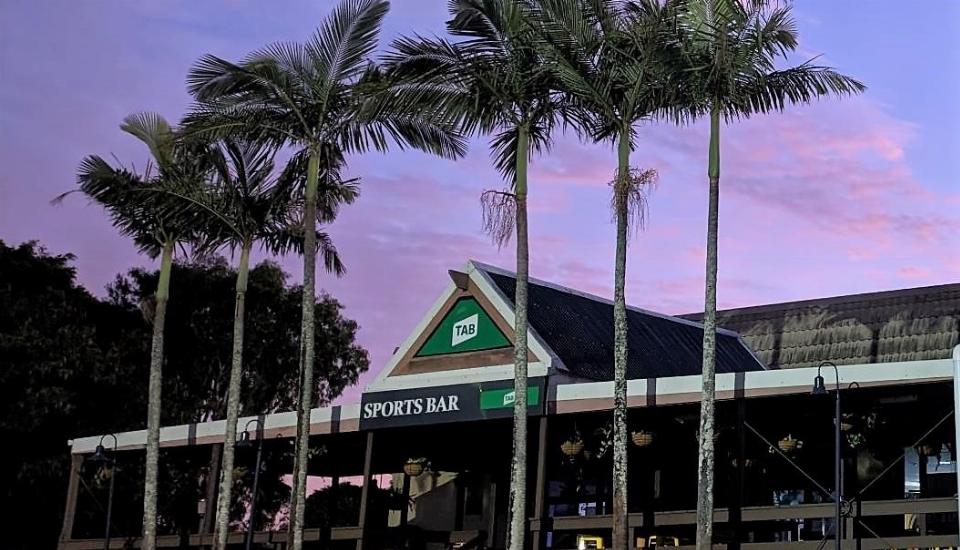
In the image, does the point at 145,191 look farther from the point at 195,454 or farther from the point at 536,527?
the point at 536,527

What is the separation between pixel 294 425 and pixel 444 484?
8.83 meters

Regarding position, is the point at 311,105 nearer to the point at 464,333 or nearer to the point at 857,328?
the point at 464,333

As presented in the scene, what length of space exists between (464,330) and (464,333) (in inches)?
2.7

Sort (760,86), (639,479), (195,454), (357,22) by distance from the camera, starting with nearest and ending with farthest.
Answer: (760,86) < (357,22) < (639,479) < (195,454)

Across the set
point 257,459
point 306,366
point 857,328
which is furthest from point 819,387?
point 857,328

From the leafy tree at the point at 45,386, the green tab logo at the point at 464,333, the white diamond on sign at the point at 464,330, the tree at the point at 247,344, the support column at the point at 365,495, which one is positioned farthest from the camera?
the tree at the point at 247,344

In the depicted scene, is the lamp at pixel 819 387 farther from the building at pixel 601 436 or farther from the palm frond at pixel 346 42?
the palm frond at pixel 346 42

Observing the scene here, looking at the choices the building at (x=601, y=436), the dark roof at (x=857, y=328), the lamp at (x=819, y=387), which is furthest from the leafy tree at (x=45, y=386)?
the lamp at (x=819, y=387)

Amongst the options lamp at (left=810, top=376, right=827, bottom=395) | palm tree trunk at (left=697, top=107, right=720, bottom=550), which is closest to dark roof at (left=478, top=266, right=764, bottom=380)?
palm tree trunk at (left=697, top=107, right=720, bottom=550)

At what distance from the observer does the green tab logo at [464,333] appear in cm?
2922

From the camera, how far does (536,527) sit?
937 inches

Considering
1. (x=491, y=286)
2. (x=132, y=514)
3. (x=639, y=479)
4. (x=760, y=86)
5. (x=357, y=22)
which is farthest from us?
(x=132, y=514)

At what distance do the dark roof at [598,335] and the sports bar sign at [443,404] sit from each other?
292cm

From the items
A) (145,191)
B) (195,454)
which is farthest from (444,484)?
(145,191)
